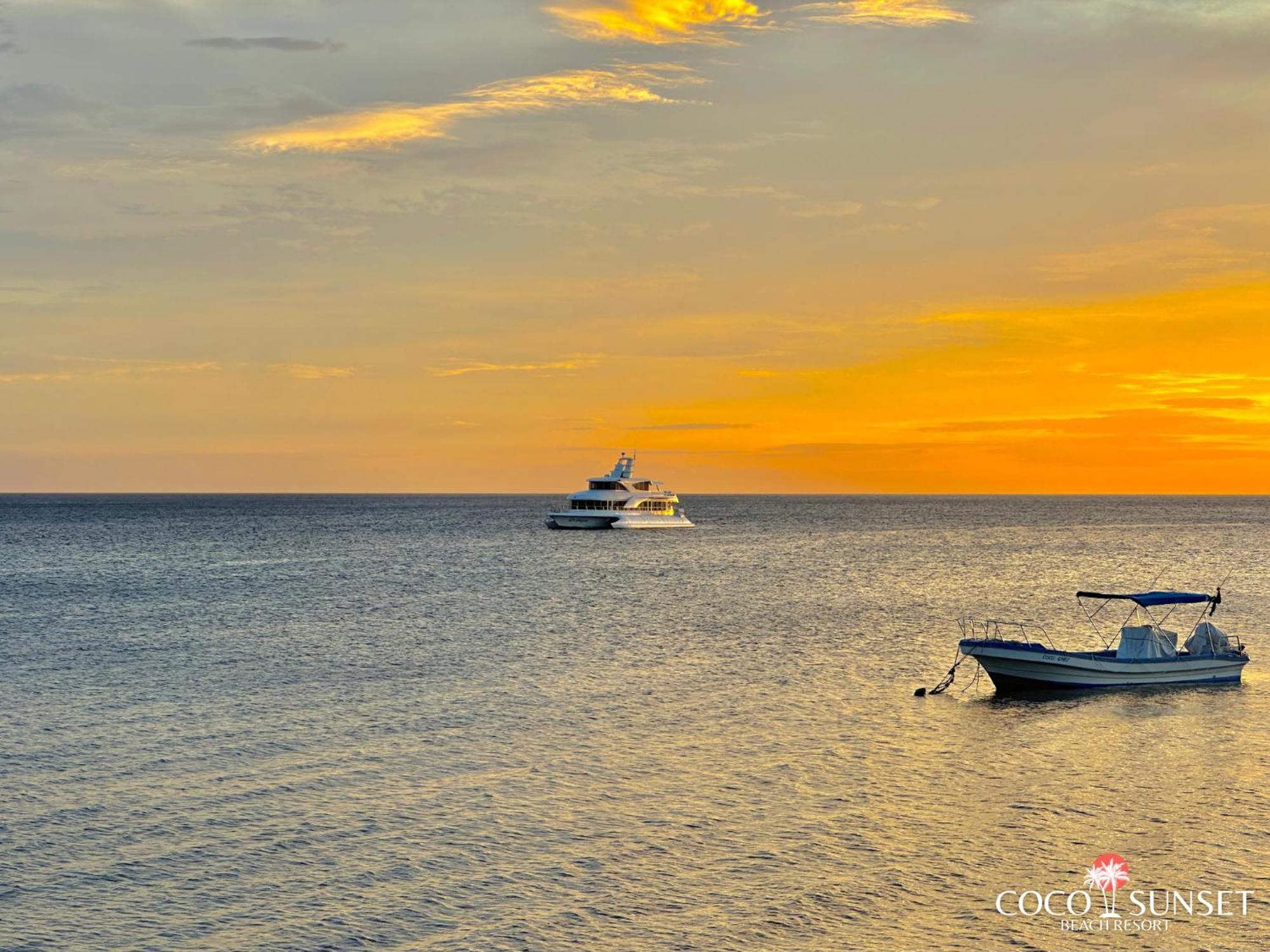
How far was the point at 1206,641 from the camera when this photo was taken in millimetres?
48875

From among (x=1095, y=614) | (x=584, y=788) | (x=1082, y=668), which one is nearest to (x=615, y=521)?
(x=1095, y=614)

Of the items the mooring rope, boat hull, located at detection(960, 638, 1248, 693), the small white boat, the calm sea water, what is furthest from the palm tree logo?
the small white boat

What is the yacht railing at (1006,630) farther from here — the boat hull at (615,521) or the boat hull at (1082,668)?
the boat hull at (615,521)

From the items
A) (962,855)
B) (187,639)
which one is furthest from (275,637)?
(962,855)

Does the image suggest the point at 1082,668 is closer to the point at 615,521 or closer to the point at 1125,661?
the point at 1125,661

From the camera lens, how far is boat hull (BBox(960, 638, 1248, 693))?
46.3m

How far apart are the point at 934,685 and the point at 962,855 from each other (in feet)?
73.7

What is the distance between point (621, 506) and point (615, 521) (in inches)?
94.2

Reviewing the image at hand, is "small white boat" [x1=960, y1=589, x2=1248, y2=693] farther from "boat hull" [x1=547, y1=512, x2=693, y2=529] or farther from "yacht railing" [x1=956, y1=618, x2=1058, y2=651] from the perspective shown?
"boat hull" [x1=547, y1=512, x2=693, y2=529]

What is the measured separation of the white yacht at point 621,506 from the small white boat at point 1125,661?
125886 millimetres

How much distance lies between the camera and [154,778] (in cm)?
3161

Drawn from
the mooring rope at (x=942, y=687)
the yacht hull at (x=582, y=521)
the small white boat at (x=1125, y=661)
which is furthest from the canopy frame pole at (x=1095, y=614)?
the yacht hull at (x=582, y=521)

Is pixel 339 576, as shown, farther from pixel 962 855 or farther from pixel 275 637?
pixel 962 855

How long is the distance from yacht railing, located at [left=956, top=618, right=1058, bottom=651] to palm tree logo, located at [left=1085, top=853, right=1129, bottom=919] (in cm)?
3507
